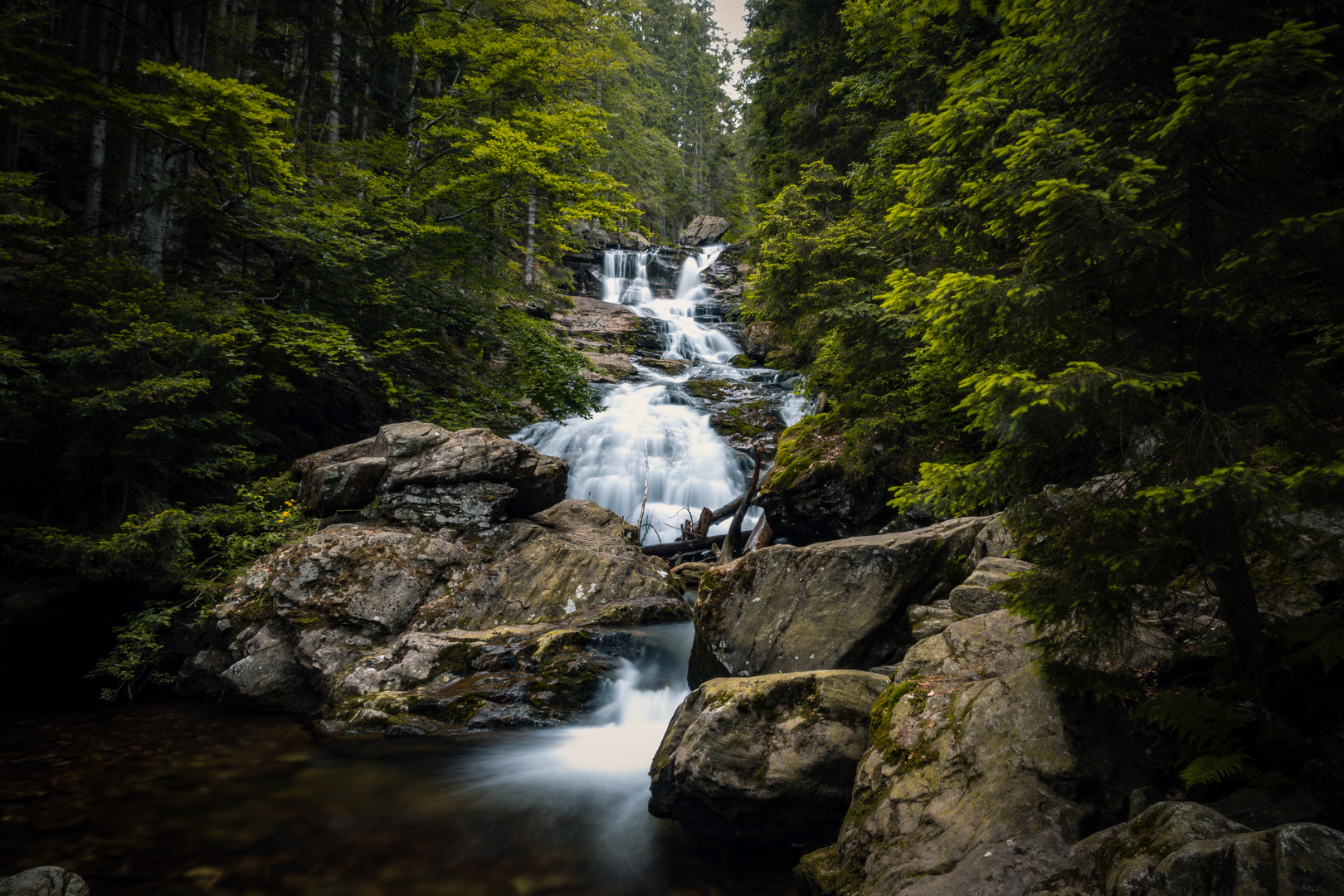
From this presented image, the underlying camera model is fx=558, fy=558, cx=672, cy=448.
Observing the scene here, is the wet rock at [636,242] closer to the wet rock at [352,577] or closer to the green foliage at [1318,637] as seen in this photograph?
the wet rock at [352,577]

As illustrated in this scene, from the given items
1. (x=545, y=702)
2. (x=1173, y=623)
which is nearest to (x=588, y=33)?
(x=545, y=702)

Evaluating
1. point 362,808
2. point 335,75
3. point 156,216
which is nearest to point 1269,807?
point 362,808

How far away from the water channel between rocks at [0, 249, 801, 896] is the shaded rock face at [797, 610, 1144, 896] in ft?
4.57

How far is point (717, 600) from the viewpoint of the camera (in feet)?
21.0

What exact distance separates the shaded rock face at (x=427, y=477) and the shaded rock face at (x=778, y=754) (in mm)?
6087

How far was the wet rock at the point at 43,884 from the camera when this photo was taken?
3.54m

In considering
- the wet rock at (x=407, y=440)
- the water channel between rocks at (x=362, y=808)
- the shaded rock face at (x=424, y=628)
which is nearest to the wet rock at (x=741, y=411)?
the shaded rock face at (x=424, y=628)

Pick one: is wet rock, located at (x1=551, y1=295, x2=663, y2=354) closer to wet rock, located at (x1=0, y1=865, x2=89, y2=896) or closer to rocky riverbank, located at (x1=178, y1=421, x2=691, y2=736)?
rocky riverbank, located at (x1=178, y1=421, x2=691, y2=736)

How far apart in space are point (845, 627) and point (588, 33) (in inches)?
714

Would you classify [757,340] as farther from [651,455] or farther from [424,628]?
[424,628]

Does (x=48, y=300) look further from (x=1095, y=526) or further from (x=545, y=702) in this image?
(x=1095, y=526)

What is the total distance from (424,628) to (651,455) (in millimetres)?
8234

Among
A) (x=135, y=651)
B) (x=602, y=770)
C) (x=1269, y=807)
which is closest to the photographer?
(x=1269, y=807)

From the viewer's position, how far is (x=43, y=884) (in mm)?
3652
